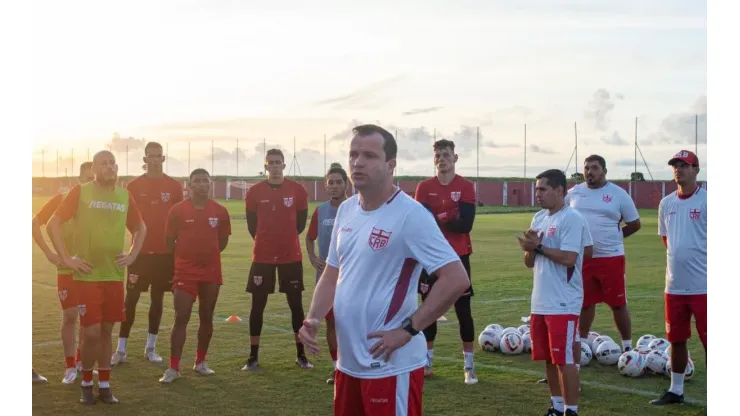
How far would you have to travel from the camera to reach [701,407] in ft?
21.9

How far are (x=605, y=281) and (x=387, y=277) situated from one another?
5.40 m

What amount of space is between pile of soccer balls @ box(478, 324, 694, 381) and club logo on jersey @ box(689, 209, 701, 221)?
4.26 ft

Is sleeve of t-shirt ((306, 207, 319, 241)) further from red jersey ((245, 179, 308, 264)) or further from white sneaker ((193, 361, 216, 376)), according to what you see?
white sneaker ((193, 361, 216, 376))

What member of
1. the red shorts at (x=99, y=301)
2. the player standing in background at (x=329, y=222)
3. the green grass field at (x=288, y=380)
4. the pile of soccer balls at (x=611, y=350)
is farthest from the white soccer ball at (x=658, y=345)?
the red shorts at (x=99, y=301)

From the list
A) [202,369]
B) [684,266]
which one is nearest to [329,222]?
[202,369]

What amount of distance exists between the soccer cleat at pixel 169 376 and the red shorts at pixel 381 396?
4.15m

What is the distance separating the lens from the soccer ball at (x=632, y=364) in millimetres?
7599

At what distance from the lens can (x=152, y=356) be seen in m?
8.39

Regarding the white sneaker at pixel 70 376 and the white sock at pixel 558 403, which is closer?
the white sock at pixel 558 403

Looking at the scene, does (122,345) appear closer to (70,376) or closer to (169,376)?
(70,376)

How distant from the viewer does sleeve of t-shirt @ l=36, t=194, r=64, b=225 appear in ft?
23.8

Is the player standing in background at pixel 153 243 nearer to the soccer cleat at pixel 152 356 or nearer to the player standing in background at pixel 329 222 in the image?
the soccer cleat at pixel 152 356

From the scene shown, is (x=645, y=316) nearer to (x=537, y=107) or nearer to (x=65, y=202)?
(x=537, y=107)

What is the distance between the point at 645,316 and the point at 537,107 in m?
3.23
